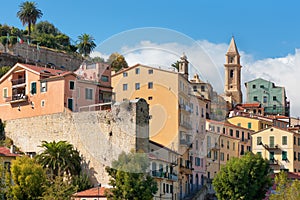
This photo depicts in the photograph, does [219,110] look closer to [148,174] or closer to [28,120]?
[148,174]

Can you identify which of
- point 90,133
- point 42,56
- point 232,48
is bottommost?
point 90,133

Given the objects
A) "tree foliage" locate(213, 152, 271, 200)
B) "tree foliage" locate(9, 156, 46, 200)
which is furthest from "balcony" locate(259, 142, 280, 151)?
"tree foliage" locate(9, 156, 46, 200)

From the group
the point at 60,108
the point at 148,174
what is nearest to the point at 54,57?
the point at 60,108

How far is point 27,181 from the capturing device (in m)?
47.8

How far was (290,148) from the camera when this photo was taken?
73.1 metres

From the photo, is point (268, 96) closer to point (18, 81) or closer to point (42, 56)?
point (42, 56)

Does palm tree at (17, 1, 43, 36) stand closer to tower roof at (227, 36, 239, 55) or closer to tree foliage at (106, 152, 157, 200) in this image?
tower roof at (227, 36, 239, 55)

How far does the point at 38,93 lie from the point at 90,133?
10.5 metres

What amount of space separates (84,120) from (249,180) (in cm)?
1528

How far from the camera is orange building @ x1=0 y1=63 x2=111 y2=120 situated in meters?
55.4

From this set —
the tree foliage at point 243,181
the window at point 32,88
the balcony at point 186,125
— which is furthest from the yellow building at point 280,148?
A: the balcony at point 186,125

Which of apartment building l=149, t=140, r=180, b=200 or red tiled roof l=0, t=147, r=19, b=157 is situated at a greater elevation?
red tiled roof l=0, t=147, r=19, b=157

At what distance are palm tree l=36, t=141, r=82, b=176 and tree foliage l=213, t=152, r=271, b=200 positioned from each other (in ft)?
43.2

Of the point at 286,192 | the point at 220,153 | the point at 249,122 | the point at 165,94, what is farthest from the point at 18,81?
the point at 165,94
